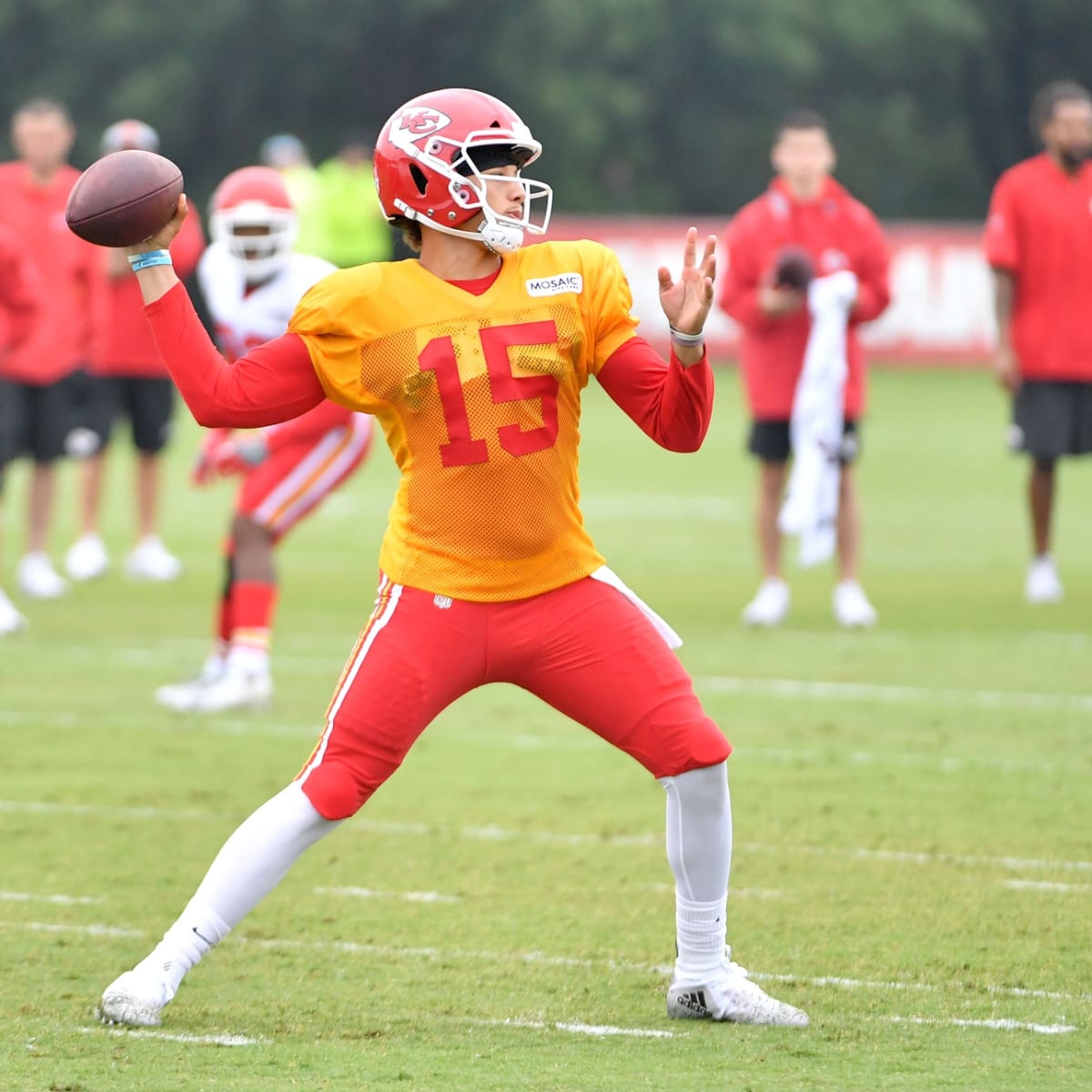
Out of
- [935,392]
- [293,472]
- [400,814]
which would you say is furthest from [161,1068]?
[935,392]

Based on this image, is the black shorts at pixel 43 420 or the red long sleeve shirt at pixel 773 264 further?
the black shorts at pixel 43 420

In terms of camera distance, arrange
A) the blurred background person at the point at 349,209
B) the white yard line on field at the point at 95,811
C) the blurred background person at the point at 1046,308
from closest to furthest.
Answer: the white yard line on field at the point at 95,811 < the blurred background person at the point at 1046,308 < the blurred background person at the point at 349,209

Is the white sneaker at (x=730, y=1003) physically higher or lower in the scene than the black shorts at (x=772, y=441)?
higher

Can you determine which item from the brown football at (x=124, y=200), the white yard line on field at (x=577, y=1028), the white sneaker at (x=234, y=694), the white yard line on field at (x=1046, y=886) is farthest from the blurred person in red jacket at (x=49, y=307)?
the white yard line on field at (x=577, y=1028)

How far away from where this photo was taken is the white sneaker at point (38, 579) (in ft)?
37.7

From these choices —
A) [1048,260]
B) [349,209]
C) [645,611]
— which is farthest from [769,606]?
[349,209]

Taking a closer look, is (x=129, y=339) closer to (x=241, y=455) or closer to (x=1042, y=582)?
(x=241, y=455)

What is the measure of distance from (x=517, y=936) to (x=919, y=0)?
103 ft

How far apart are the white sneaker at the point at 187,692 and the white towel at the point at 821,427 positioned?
2.83m

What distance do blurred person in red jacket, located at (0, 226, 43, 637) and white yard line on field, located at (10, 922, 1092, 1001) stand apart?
4906 millimetres

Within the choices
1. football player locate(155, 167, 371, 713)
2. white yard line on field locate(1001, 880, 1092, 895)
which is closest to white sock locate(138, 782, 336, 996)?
white yard line on field locate(1001, 880, 1092, 895)

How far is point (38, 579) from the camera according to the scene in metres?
11.5

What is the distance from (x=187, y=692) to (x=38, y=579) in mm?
3066

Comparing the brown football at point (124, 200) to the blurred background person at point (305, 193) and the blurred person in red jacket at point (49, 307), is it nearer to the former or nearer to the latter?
the blurred person in red jacket at point (49, 307)
